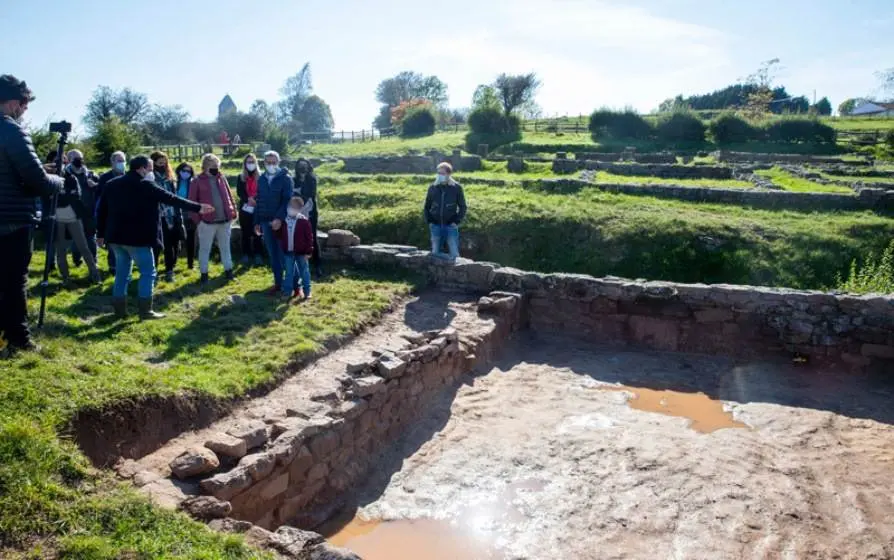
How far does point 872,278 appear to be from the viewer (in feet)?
38.4

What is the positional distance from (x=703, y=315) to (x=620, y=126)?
35.2m

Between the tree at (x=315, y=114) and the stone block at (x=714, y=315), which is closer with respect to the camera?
the stone block at (x=714, y=315)

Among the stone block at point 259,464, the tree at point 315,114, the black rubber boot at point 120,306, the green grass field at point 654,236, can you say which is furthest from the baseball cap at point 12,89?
the tree at point 315,114

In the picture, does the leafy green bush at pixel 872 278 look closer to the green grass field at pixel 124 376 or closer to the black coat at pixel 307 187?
the green grass field at pixel 124 376

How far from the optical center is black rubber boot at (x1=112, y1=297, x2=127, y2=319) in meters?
8.16

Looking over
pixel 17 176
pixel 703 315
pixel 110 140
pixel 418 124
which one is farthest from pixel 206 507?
pixel 418 124

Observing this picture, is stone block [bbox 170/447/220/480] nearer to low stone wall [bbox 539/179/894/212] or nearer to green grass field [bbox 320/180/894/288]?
green grass field [bbox 320/180/894/288]

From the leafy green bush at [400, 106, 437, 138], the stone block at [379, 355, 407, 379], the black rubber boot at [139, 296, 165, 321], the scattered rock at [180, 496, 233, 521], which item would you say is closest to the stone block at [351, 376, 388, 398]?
the stone block at [379, 355, 407, 379]

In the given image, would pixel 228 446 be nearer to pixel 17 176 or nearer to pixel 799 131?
pixel 17 176

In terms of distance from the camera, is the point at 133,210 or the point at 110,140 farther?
the point at 110,140

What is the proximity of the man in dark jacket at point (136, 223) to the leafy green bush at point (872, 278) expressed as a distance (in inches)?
412

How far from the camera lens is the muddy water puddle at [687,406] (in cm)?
802

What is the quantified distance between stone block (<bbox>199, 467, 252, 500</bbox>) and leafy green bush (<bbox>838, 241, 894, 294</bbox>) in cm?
979

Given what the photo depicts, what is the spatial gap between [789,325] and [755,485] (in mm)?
4162
